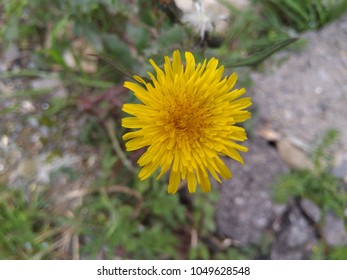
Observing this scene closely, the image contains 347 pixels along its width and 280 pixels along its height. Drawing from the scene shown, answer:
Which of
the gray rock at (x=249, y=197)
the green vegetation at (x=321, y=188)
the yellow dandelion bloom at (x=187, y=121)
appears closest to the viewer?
the yellow dandelion bloom at (x=187, y=121)

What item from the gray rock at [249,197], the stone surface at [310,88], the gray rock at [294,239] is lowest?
the gray rock at [294,239]

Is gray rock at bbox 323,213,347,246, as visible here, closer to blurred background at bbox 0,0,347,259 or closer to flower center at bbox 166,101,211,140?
blurred background at bbox 0,0,347,259

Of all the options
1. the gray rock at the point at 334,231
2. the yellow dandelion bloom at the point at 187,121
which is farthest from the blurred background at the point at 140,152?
the yellow dandelion bloom at the point at 187,121

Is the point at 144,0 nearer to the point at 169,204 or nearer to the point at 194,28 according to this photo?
the point at 194,28

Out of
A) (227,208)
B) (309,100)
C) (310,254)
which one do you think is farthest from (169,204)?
(309,100)

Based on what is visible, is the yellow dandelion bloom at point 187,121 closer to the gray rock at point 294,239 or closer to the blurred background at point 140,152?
the blurred background at point 140,152

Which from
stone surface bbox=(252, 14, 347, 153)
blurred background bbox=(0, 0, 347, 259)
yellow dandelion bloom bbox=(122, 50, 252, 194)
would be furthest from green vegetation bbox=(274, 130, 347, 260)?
yellow dandelion bloom bbox=(122, 50, 252, 194)

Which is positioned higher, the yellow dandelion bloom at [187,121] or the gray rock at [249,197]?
the yellow dandelion bloom at [187,121]
